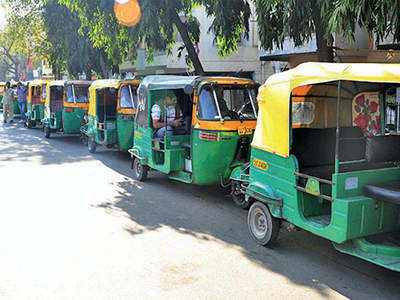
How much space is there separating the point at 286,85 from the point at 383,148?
137 centimetres

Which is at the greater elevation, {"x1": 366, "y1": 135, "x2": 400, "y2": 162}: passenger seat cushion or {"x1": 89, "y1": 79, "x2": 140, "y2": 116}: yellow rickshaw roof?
{"x1": 89, "y1": 79, "x2": 140, "y2": 116}: yellow rickshaw roof

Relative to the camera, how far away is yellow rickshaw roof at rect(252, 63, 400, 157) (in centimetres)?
429

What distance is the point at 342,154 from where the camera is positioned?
16.6ft

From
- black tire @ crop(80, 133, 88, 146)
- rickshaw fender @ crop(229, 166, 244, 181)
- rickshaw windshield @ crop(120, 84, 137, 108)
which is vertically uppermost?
rickshaw windshield @ crop(120, 84, 137, 108)

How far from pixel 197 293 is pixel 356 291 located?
5.52ft

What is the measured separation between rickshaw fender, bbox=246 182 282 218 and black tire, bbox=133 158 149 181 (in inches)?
181

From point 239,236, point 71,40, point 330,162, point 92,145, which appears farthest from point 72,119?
point 330,162

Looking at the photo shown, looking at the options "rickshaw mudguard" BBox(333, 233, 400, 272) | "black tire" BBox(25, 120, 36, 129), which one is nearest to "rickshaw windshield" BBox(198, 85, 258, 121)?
"rickshaw mudguard" BBox(333, 233, 400, 272)

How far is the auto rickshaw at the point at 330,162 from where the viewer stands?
4.48m

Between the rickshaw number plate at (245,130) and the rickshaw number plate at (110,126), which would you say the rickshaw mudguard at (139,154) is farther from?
the rickshaw number plate at (110,126)

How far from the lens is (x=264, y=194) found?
5602 mm

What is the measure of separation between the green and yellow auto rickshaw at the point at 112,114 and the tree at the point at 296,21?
465cm

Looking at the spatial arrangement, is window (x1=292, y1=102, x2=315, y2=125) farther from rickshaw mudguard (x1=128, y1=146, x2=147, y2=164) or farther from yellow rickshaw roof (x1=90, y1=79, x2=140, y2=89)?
yellow rickshaw roof (x1=90, y1=79, x2=140, y2=89)

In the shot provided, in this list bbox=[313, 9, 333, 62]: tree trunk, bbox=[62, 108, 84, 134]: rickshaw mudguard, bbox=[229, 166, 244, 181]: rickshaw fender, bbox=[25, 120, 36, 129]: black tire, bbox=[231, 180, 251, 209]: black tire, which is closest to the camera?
bbox=[229, 166, 244, 181]: rickshaw fender
